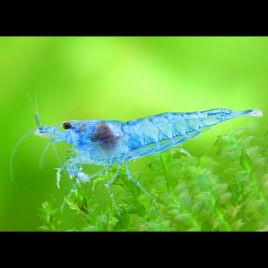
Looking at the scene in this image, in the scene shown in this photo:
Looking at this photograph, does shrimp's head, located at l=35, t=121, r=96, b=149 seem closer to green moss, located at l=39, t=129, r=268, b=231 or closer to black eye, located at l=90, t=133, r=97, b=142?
black eye, located at l=90, t=133, r=97, b=142

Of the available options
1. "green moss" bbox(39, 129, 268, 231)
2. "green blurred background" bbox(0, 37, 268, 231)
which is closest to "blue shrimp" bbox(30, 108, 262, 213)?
"green moss" bbox(39, 129, 268, 231)

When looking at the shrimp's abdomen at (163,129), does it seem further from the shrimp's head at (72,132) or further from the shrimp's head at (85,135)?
the shrimp's head at (72,132)

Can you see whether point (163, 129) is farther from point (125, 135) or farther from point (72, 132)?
point (72, 132)

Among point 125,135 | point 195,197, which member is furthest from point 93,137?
point 195,197

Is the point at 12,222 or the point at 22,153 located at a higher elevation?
the point at 22,153

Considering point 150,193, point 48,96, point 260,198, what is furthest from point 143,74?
point 260,198

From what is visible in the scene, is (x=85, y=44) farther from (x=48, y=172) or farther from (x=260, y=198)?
(x=260, y=198)
